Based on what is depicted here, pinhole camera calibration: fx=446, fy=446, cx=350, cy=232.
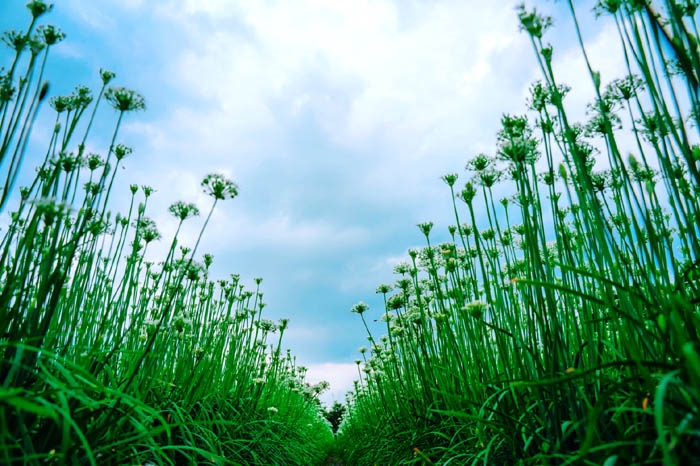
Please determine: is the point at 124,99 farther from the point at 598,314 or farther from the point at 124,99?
the point at 598,314

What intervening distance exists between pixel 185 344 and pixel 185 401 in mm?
747

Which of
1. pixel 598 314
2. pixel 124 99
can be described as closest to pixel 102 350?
pixel 124 99

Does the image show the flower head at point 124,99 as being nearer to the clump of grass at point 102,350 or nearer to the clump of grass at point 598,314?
the clump of grass at point 102,350

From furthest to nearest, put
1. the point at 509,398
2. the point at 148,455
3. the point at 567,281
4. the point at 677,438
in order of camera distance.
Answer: the point at 567,281 < the point at 509,398 < the point at 148,455 < the point at 677,438

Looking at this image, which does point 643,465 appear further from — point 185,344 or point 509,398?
point 185,344


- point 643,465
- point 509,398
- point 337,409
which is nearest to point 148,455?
point 509,398

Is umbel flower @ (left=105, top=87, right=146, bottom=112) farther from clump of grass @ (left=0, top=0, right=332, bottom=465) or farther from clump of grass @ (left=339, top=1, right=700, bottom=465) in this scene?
clump of grass @ (left=339, top=1, right=700, bottom=465)

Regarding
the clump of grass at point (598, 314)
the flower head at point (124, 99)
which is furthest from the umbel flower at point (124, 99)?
the clump of grass at point (598, 314)

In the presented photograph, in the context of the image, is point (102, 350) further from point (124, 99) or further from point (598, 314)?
point (598, 314)

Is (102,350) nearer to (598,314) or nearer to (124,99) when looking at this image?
(124,99)

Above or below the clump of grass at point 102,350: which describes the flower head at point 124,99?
above

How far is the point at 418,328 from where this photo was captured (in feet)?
13.1

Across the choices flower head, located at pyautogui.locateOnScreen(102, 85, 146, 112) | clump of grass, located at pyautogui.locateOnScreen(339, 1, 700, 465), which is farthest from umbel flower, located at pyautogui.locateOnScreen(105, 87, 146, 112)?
clump of grass, located at pyautogui.locateOnScreen(339, 1, 700, 465)

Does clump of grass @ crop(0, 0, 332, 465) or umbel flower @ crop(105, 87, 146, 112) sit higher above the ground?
umbel flower @ crop(105, 87, 146, 112)
